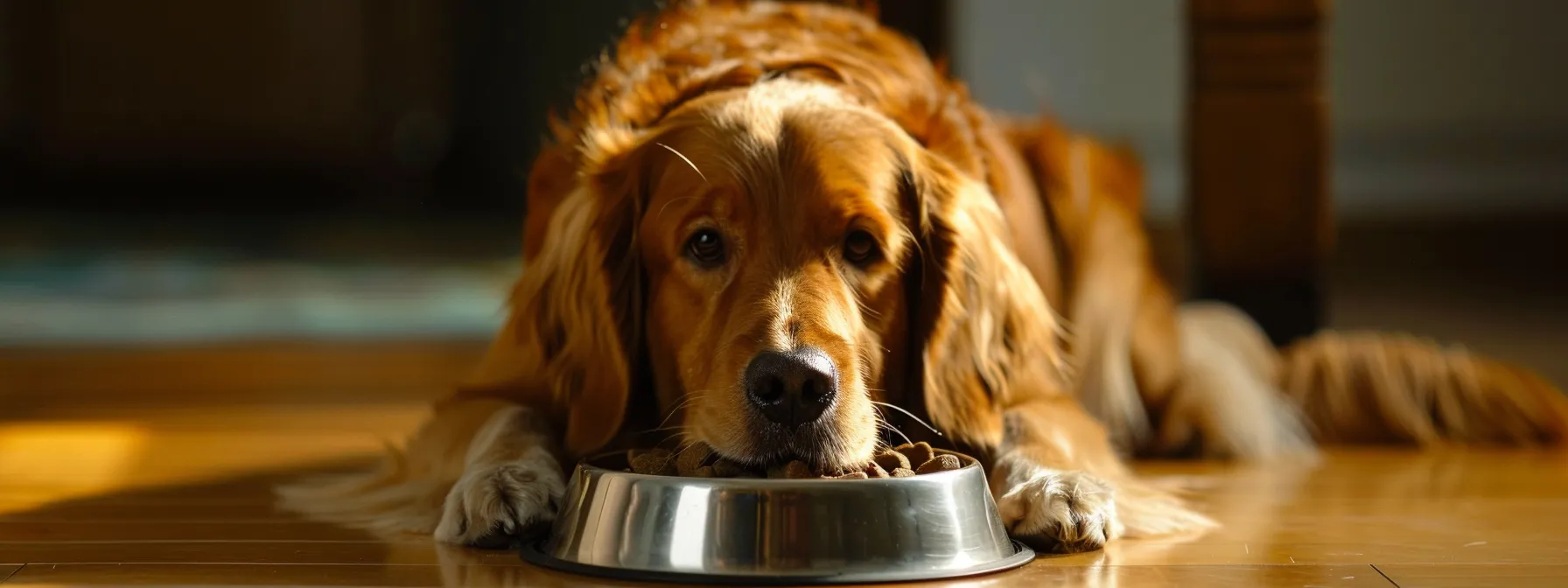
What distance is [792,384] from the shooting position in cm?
191

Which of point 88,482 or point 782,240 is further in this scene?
point 88,482

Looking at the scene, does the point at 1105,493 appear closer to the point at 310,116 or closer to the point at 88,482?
the point at 88,482

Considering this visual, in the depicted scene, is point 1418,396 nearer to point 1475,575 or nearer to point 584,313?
point 1475,575

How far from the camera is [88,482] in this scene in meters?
2.51

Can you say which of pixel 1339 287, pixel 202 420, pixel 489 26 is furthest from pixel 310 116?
pixel 202 420

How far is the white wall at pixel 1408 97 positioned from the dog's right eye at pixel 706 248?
4.52m

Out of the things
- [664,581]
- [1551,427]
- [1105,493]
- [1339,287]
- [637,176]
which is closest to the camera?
[664,581]

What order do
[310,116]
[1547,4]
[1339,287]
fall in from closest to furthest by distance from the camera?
[1339,287]
[1547,4]
[310,116]

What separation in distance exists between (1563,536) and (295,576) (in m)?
1.53

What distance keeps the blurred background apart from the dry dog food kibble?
4.86 feet

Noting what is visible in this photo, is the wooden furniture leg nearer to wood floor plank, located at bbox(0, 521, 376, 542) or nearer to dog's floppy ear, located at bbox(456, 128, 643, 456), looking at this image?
dog's floppy ear, located at bbox(456, 128, 643, 456)

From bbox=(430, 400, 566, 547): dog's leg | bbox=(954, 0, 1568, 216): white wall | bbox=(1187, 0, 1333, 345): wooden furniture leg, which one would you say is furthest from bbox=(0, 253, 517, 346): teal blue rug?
bbox=(954, 0, 1568, 216): white wall

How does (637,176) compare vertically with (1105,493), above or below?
above

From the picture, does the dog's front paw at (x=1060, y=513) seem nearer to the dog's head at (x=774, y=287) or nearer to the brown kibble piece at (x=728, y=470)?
the dog's head at (x=774, y=287)
